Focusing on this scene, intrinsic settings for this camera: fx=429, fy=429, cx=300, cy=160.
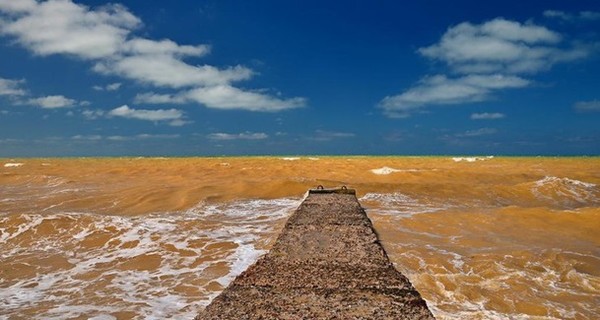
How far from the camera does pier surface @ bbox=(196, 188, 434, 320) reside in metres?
4.11

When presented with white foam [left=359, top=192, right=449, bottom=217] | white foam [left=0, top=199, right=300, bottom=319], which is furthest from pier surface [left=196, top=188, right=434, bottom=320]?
white foam [left=359, top=192, right=449, bottom=217]

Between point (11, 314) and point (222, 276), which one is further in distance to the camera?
point (222, 276)

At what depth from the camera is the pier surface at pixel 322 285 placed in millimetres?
4105

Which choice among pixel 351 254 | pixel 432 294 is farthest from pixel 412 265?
pixel 351 254

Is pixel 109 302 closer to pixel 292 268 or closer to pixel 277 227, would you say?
pixel 292 268

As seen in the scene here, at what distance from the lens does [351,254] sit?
6250mm

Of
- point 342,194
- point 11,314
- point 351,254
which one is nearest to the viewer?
point 351,254

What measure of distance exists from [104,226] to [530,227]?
42.1 feet

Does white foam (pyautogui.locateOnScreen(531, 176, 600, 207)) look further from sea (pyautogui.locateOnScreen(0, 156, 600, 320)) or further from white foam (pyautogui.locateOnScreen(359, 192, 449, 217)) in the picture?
white foam (pyautogui.locateOnScreen(359, 192, 449, 217))

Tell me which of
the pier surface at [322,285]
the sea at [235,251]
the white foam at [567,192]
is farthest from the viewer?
the white foam at [567,192]

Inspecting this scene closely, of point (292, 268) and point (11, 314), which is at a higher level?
point (292, 268)

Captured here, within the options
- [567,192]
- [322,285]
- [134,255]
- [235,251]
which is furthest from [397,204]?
[322,285]

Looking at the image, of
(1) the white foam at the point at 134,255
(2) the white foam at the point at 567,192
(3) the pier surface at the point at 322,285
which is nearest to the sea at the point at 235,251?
(1) the white foam at the point at 134,255

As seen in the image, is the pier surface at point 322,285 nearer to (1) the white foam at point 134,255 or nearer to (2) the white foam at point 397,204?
(1) the white foam at point 134,255
